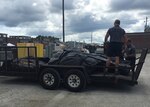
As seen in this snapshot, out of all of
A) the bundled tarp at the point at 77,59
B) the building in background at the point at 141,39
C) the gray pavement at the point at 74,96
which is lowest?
the gray pavement at the point at 74,96

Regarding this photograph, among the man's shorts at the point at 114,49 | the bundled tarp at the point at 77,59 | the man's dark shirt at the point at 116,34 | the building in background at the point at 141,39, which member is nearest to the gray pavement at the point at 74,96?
the bundled tarp at the point at 77,59

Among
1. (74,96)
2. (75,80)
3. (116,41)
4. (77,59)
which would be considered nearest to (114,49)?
(116,41)

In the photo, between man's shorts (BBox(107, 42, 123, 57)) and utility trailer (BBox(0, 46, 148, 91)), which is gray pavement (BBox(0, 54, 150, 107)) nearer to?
utility trailer (BBox(0, 46, 148, 91))

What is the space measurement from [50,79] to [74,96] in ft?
4.53

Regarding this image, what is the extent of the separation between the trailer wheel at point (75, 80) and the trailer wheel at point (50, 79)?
355mm

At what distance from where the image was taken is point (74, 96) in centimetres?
808

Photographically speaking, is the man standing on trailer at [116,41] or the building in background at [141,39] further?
the building in background at [141,39]

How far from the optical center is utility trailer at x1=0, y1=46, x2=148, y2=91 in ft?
28.6

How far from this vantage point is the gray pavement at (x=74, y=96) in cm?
705

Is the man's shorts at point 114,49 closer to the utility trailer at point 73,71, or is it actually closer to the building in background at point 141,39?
the utility trailer at point 73,71

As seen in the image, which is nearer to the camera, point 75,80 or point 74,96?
point 74,96

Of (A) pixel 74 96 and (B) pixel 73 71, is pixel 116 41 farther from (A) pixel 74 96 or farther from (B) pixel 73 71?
(A) pixel 74 96

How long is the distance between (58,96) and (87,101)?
3.52 ft

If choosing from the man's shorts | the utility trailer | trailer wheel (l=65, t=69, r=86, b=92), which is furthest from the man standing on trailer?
trailer wheel (l=65, t=69, r=86, b=92)
